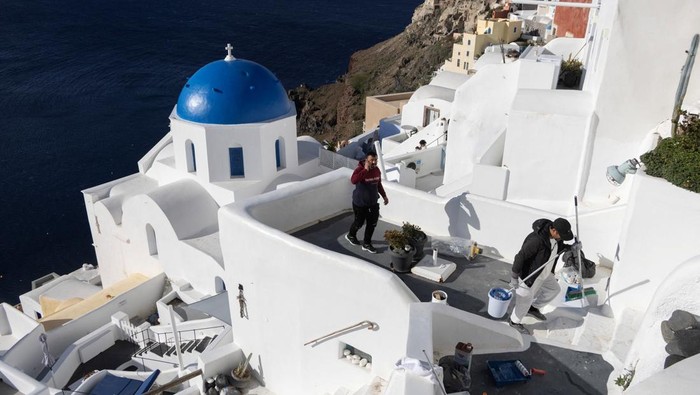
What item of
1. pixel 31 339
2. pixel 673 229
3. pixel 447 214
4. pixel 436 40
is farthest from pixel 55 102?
pixel 673 229

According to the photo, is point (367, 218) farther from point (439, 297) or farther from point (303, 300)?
point (439, 297)

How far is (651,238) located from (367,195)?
394cm

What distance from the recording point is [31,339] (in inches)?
557

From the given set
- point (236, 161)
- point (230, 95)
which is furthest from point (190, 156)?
point (230, 95)

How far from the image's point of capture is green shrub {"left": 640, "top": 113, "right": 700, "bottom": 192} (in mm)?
6566

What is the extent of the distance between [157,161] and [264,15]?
90.0 m

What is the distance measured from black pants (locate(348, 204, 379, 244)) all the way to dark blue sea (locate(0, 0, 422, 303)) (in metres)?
25.0

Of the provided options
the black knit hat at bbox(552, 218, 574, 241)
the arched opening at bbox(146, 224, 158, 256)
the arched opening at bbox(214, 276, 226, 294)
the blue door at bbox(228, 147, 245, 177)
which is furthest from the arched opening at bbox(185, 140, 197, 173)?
the black knit hat at bbox(552, 218, 574, 241)

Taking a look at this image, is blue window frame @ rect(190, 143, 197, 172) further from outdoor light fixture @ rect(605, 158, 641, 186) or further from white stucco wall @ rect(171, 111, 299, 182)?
outdoor light fixture @ rect(605, 158, 641, 186)

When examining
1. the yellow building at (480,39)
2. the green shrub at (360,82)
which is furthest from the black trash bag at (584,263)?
the green shrub at (360,82)

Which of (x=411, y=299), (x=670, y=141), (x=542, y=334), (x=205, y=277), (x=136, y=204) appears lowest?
(x=205, y=277)

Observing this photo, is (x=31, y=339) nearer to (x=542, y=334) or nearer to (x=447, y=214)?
(x=447, y=214)

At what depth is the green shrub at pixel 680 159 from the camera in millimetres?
6566

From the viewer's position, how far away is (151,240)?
52.6ft
